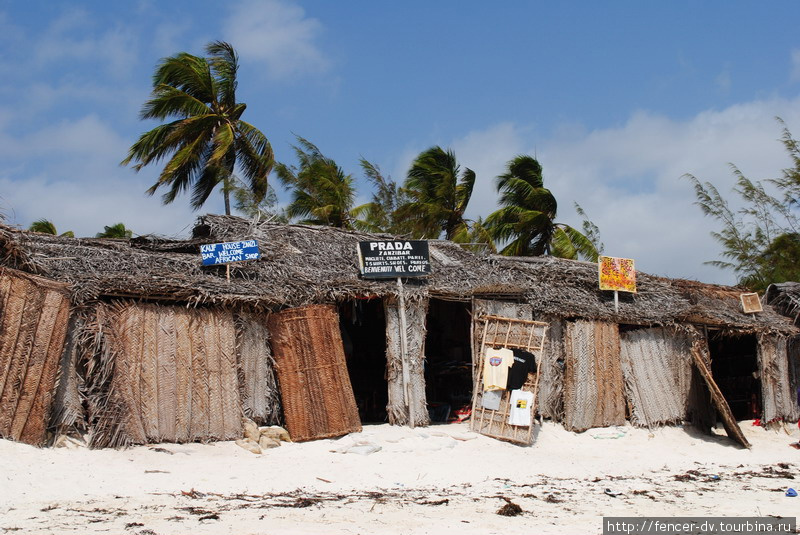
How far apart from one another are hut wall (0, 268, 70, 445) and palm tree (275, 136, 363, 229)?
15.9m

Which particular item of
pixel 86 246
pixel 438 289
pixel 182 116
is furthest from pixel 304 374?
pixel 182 116

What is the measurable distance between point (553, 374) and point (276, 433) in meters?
5.23

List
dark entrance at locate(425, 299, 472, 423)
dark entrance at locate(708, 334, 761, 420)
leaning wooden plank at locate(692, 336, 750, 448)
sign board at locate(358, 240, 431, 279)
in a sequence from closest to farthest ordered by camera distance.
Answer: sign board at locate(358, 240, 431, 279) → leaning wooden plank at locate(692, 336, 750, 448) → dark entrance at locate(425, 299, 472, 423) → dark entrance at locate(708, 334, 761, 420)

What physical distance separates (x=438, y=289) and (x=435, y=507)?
544cm

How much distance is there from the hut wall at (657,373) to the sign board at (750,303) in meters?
2.61

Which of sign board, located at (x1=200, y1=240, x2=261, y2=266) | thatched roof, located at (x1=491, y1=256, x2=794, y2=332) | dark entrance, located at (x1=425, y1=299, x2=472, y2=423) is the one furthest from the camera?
dark entrance, located at (x1=425, y1=299, x2=472, y2=423)

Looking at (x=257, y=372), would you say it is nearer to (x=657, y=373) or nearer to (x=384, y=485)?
(x=384, y=485)

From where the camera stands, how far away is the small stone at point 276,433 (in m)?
11.6

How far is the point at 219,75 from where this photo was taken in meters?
23.4

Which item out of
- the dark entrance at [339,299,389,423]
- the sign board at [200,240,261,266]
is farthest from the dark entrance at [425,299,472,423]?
the sign board at [200,240,261,266]

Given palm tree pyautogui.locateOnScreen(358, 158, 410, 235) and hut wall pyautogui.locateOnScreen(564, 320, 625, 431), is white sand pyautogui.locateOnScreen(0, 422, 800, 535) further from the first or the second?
palm tree pyautogui.locateOnScreen(358, 158, 410, 235)

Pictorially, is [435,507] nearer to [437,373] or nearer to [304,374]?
[304,374]

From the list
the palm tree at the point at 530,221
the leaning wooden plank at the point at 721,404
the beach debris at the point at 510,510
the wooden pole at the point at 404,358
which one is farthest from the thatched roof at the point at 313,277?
the palm tree at the point at 530,221

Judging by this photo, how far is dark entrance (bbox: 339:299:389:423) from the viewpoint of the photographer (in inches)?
608
